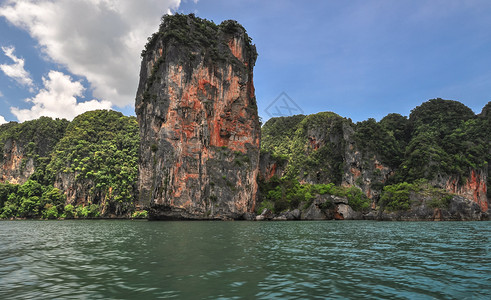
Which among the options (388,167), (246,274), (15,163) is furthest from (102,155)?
(388,167)

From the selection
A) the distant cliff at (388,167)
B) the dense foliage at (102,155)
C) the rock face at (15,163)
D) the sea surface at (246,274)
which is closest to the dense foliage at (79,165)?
the dense foliage at (102,155)

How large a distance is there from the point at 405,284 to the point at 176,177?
50.2 metres

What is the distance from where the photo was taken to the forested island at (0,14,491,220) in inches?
2231

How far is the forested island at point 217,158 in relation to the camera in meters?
56.7

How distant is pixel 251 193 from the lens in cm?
6228

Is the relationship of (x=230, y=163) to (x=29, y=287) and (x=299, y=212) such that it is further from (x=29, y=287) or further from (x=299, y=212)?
(x=29, y=287)

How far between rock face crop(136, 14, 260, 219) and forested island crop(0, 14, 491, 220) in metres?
0.22

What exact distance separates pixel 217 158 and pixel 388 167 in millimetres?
55776

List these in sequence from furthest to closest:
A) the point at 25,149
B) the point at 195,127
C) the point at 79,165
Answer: the point at 25,149, the point at 79,165, the point at 195,127

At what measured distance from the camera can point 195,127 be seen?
5866cm

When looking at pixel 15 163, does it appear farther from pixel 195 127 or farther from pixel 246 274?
pixel 246 274

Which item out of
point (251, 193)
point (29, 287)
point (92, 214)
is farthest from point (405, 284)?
point (92, 214)

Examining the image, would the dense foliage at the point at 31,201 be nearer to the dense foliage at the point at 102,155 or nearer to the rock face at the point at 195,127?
the dense foliage at the point at 102,155

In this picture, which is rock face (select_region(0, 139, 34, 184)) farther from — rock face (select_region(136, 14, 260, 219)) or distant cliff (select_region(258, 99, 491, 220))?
distant cliff (select_region(258, 99, 491, 220))
